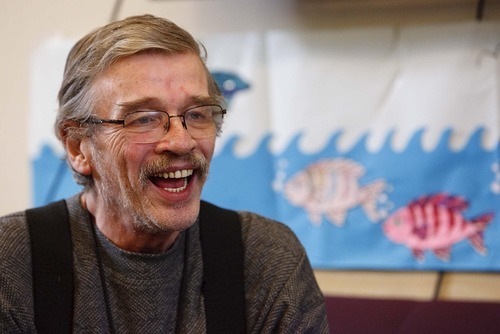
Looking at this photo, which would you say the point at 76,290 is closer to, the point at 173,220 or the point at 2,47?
the point at 173,220

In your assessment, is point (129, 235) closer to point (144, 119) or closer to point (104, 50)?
point (144, 119)

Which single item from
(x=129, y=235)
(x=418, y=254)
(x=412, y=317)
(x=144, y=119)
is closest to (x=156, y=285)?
(x=129, y=235)

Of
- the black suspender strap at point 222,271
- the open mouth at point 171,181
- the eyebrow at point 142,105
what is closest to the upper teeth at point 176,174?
the open mouth at point 171,181

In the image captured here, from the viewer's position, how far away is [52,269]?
1364 mm

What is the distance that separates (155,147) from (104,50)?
0.65 ft

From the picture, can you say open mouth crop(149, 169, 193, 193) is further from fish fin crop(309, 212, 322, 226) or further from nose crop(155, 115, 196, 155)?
fish fin crop(309, 212, 322, 226)

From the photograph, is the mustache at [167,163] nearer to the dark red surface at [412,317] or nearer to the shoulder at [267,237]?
the shoulder at [267,237]

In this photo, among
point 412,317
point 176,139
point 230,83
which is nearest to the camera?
point 176,139

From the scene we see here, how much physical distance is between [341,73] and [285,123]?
0.21m

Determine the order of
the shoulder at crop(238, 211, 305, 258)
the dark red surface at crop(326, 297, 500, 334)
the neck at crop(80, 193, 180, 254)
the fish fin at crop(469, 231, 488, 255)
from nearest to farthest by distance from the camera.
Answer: the neck at crop(80, 193, 180, 254)
the shoulder at crop(238, 211, 305, 258)
the dark red surface at crop(326, 297, 500, 334)
the fish fin at crop(469, 231, 488, 255)

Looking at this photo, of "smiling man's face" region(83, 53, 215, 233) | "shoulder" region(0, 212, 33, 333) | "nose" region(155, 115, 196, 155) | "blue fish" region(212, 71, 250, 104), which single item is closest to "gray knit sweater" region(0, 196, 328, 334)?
"shoulder" region(0, 212, 33, 333)

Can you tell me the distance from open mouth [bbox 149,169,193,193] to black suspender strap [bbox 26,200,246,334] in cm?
20

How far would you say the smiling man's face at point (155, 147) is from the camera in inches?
51.6

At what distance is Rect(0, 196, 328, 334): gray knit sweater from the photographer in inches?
53.2
